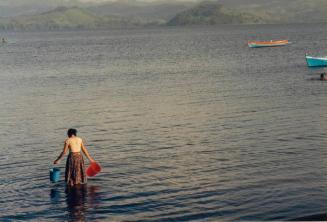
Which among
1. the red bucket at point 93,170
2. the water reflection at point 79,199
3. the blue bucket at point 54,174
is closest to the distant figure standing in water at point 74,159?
the water reflection at point 79,199

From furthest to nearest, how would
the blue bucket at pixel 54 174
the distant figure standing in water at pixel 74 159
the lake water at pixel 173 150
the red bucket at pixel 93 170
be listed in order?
the red bucket at pixel 93 170 < the blue bucket at pixel 54 174 < the distant figure standing in water at pixel 74 159 < the lake water at pixel 173 150

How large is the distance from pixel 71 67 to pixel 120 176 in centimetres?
7795

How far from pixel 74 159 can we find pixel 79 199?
189 centimetres

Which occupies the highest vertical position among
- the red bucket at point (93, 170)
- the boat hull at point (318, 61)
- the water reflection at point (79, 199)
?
the boat hull at point (318, 61)

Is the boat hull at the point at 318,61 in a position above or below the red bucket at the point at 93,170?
above

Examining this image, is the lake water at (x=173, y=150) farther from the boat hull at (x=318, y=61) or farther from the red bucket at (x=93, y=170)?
the boat hull at (x=318, y=61)

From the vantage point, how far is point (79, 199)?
81.4 ft

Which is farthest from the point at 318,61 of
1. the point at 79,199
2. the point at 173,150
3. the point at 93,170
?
the point at 79,199

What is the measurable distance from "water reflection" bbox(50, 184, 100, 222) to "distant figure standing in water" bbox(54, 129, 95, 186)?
1.19ft

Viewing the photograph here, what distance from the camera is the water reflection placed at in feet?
75.8

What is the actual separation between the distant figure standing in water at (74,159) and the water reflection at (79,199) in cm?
36

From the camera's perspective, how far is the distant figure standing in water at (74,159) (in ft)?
83.7

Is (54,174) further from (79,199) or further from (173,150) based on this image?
(173,150)

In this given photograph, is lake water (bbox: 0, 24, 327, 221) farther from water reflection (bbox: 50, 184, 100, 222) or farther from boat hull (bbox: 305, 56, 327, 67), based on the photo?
boat hull (bbox: 305, 56, 327, 67)
